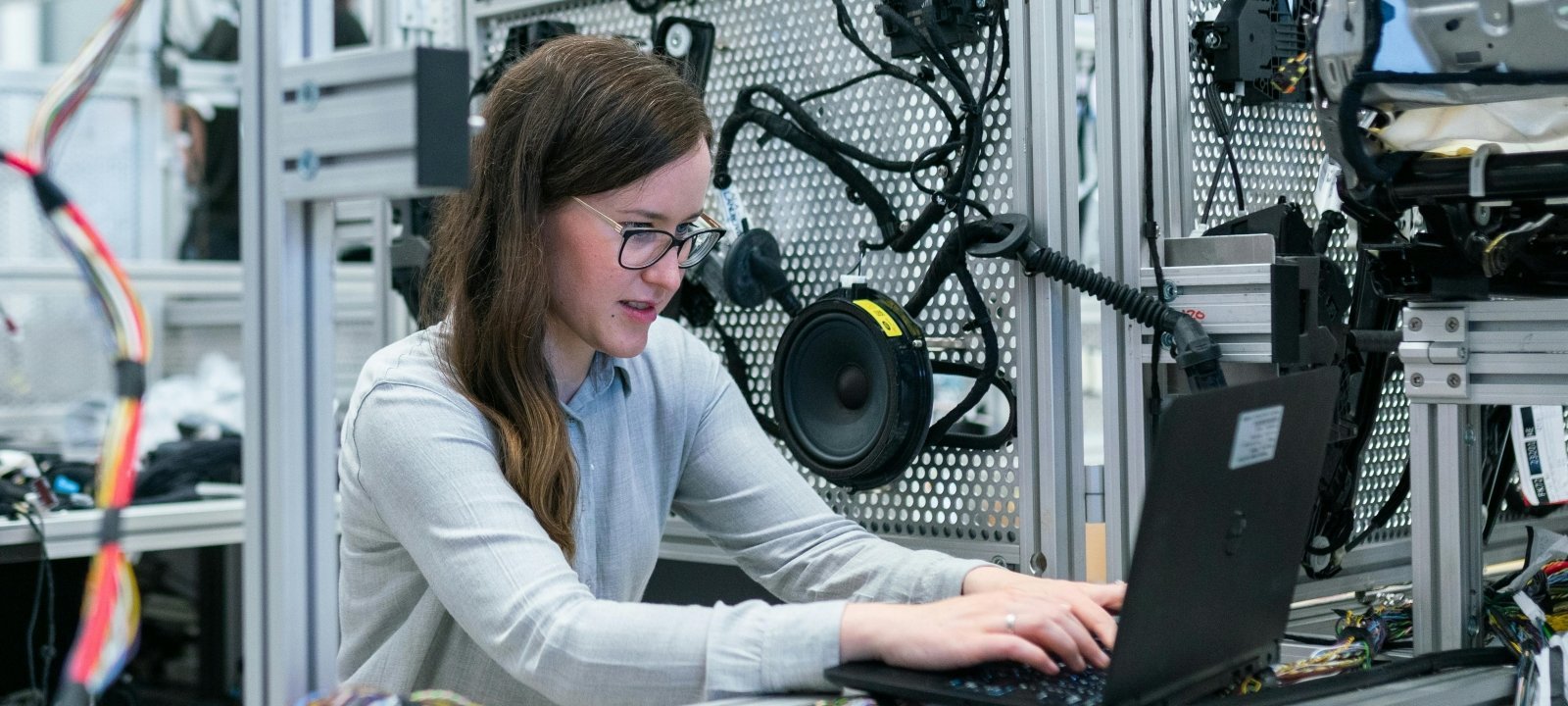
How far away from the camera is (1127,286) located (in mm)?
1389

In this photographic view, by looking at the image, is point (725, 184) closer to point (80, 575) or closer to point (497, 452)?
point (497, 452)

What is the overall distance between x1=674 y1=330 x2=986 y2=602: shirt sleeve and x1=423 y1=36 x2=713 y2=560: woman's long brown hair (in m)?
0.19

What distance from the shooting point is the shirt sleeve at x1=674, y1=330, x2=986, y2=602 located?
124 cm

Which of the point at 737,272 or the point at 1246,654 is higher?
the point at 737,272

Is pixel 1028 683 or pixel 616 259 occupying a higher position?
pixel 616 259

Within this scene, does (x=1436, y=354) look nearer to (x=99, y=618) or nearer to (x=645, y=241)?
(x=645, y=241)

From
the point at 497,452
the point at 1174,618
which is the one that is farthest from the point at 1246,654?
the point at 497,452

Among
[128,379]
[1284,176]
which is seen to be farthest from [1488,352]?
[128,379]

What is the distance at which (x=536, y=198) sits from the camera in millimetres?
1214

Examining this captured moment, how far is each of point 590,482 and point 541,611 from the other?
1.12 ft

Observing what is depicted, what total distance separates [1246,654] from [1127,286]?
49 cm

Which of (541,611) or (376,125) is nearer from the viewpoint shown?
(376,125)

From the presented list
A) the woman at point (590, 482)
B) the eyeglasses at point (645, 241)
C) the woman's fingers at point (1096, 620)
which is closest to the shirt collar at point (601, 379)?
the woman at point (590, 482)

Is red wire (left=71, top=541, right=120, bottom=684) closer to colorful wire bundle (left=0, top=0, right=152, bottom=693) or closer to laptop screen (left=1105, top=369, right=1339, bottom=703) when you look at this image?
colorful wire bundle (left=0, top=0, right=152, bottom=693)
